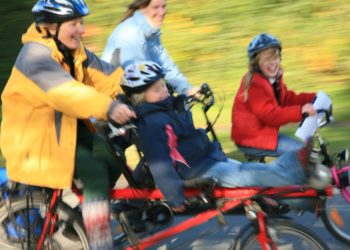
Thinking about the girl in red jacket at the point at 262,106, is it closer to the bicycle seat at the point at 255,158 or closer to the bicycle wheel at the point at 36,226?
the bicycle seat at the point at 255,158

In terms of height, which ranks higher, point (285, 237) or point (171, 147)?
point (171, 147)

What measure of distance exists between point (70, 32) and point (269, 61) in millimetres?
1518

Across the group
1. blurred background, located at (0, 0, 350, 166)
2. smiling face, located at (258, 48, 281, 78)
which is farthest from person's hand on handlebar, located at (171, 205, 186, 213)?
blurred background, located at (0, 0, 350, 166)

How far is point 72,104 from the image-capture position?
344 centimetres

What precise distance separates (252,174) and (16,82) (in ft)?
4.54

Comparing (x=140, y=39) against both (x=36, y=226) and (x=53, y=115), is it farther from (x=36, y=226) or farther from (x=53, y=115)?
(x=36, y=226)

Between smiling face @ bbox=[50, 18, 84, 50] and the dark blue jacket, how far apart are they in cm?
50

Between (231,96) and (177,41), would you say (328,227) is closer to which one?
(231,96)

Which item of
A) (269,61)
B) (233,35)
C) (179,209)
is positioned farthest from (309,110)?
(233,35)

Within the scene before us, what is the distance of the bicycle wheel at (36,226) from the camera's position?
3900mm

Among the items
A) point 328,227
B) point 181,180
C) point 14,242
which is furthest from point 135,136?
point 328,227

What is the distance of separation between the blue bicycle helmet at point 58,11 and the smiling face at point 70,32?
0.13ft

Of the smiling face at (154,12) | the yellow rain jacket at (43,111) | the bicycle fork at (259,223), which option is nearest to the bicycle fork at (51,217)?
the yellow rain jacket at (43,111)

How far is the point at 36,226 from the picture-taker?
4031 mm
